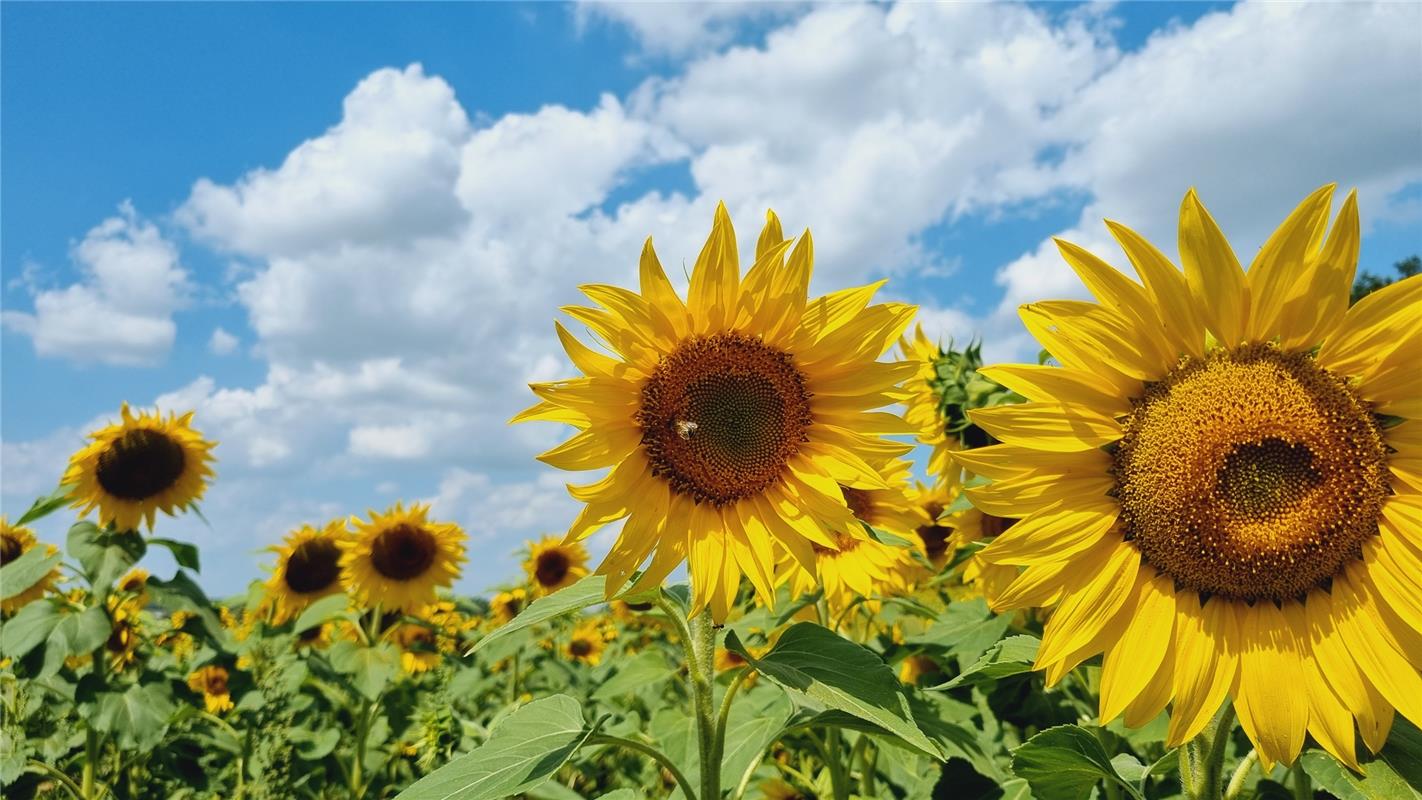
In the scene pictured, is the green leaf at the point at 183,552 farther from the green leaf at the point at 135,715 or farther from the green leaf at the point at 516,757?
the green leaf at the point at 516,757

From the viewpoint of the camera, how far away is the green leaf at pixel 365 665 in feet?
18.9

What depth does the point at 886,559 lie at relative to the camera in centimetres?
438

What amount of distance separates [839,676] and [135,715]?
14.2ft

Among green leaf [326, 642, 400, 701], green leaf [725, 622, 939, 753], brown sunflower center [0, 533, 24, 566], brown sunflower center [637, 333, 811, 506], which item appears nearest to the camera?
green leaf [725, 622, 939, 753]

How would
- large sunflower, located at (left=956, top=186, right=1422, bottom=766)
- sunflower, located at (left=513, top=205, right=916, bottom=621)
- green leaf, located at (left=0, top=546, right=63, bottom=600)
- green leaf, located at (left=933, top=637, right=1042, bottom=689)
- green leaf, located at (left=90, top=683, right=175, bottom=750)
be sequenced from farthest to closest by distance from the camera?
green leaf, located at (left=0, top=546, right=63, bottom=600) → green leaf, located at (left=90, top=683, right=175, bottom=750) → sunflower, located at (left=513, top=205, right=916, bottom=621) → green leaf, located at (left=933, top=637, right=1042, bottom=689) → large sunflower, located at (left=956, top=186, right=1422, bottom=766)

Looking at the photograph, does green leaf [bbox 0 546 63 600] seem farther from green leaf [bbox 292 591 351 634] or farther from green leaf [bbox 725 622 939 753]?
green leaf [bbox 725 622 939 753]

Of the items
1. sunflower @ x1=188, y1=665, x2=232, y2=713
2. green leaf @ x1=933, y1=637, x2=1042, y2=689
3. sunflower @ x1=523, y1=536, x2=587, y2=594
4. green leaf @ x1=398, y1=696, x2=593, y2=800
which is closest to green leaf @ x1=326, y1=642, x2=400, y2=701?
sunflower @ x1=523, y1=536, x2=587, y2=594

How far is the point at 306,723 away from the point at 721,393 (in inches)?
238

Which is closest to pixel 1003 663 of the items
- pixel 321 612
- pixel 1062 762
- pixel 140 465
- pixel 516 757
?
pixel 1062 762

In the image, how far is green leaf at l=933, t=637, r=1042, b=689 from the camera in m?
2.21

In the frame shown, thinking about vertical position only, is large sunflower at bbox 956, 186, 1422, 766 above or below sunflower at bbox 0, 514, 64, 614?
below

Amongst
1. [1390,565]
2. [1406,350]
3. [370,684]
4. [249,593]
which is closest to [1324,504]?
[1390,565]

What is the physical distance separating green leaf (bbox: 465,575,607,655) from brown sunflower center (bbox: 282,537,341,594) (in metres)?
5.69

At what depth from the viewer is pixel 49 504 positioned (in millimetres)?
5699
